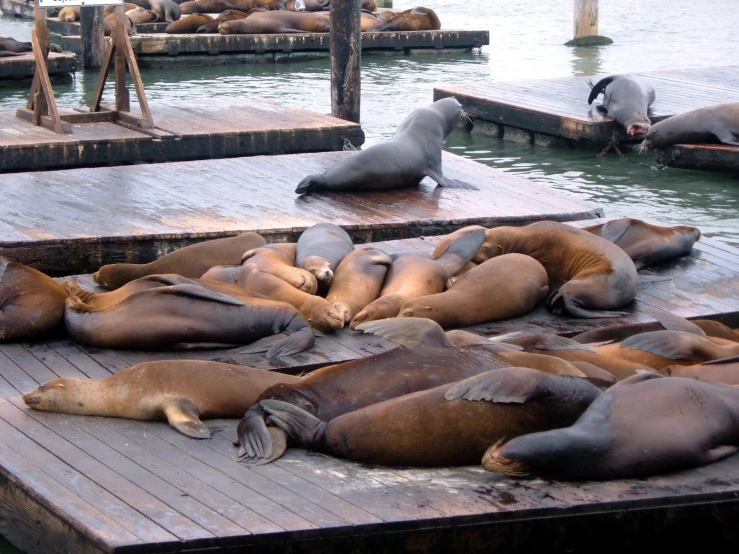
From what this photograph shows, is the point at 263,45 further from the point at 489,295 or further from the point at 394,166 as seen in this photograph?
the point at 489,295

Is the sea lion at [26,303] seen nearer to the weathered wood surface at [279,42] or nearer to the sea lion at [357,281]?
the sea lion at [357,281]

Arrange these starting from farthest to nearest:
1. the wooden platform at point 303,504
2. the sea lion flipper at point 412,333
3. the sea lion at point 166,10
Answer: the sea lion at point 166,10 → the sea lion flipper at point 412,333 → the wooden platform at point 303,504

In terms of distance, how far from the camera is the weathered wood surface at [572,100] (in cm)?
1127

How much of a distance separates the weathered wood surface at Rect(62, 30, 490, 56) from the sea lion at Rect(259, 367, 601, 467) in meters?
14.7

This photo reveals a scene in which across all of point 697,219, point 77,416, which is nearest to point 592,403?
point 77,416

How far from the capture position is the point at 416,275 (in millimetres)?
5254

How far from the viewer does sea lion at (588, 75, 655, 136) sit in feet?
35.8

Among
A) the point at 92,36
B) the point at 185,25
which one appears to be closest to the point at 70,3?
the point at 92,36

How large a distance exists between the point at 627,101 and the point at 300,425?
8.28 m

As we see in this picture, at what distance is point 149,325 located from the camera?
464cm

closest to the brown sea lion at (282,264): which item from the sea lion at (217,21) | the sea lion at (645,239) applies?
the sea lion at (645,239)

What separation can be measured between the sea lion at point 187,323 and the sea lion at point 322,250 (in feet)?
1.66

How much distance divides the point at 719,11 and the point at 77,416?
88.1 ft

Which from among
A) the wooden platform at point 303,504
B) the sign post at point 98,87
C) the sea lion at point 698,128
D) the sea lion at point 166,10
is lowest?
the wooden platform at point 303,504
